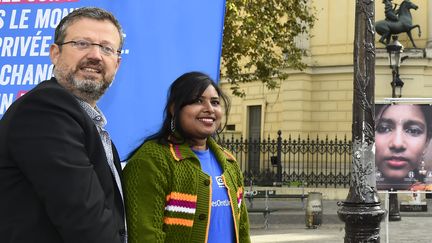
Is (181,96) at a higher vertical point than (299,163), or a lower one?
lower

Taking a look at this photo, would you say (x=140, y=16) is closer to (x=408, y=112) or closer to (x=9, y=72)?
(x=9, y=72)

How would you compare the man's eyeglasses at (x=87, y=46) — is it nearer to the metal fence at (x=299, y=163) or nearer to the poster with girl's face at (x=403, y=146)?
the poster with girl's face at (x=403, y=146)

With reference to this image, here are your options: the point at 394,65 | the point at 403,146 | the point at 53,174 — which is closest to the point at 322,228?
the point at 403,146

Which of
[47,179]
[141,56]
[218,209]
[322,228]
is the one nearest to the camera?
[47,179]

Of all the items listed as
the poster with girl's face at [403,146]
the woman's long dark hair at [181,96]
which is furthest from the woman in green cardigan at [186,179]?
the poster with girl's face at [403,146]

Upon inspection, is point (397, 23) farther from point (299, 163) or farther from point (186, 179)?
point (186, 179)

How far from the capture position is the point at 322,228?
13.7 meters

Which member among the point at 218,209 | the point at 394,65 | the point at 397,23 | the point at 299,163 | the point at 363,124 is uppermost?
the point at 397,23

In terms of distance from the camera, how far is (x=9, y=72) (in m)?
3.15

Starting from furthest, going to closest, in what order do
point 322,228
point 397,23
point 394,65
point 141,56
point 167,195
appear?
point 397,23 < point 394,65 < point 322,228 < point 141,56 < point 167,195

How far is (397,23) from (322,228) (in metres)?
13.5

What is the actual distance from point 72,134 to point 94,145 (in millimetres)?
112

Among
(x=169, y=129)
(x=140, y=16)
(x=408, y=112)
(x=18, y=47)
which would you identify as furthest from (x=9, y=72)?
(x=408, y=112)

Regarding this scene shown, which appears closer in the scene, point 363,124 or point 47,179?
point 47,179
